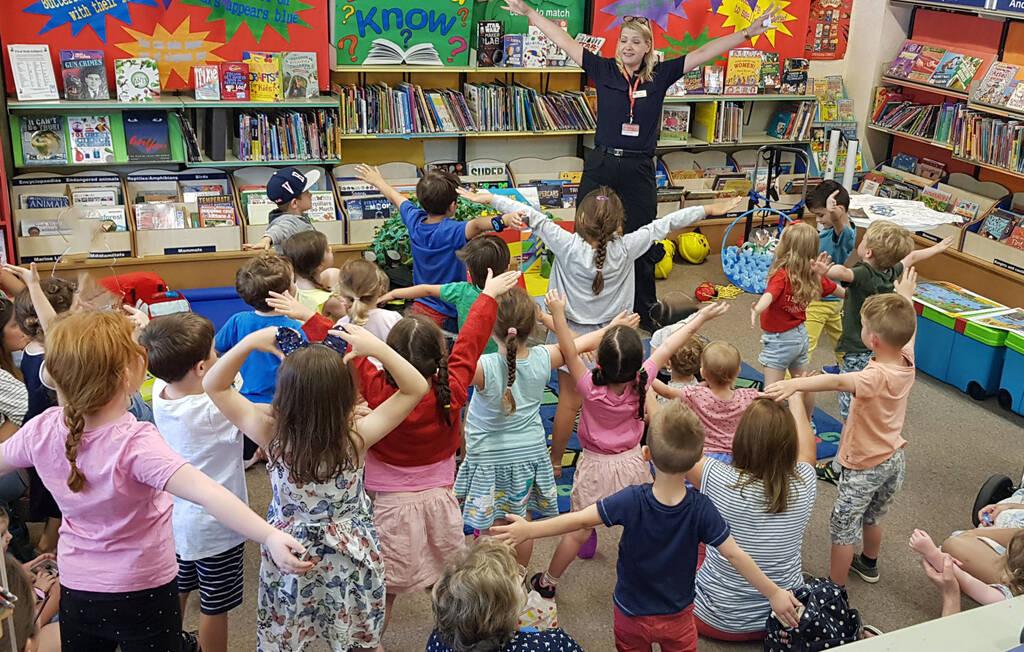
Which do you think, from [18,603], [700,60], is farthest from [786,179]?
[18,603]

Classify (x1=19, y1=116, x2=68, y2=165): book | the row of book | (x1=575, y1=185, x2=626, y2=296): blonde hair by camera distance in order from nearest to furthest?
(x1=575, y1=185, x2=626, y2=296): blonde hair, (x1=19, y1=116, x2=68, y2=165): book, the row of book

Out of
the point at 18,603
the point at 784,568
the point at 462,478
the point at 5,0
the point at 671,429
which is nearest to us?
the point at 18,603

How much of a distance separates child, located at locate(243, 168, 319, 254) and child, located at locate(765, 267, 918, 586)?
7.85ft

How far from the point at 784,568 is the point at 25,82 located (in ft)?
14.8

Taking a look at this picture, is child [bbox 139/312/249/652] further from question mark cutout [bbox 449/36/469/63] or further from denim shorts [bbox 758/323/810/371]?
question mark cutout [bbox 449/36/469/63]

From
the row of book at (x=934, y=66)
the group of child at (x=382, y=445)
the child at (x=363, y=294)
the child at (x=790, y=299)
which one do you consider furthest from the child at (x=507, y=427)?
the row of book at (x=934, y=66)

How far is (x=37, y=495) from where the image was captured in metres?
3.18

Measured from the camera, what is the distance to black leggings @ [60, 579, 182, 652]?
7.30ft

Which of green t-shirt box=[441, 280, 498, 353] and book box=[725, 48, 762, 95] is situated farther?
book box=[725, 48, 762, 95]

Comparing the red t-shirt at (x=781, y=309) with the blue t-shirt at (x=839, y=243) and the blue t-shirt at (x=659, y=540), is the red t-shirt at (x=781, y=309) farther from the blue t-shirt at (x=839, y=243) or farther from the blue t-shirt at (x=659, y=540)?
the blue t-shirt at (x=659, y=540)

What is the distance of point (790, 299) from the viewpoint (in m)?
4.14

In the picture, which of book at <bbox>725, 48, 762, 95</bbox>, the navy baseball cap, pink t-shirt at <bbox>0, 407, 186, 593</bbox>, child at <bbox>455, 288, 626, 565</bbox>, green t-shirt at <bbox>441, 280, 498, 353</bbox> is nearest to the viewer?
pink t-shirt at <bbox>0, 407, 186, 593</bbox>

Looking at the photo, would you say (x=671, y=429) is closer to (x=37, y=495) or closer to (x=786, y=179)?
(x=37, y=495)

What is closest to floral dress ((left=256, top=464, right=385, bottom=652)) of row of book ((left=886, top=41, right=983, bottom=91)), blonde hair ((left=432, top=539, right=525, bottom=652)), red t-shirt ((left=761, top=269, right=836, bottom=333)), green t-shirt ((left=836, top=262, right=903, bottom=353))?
blonde hair ((left=432, top=539, right=525, bottom=652))
